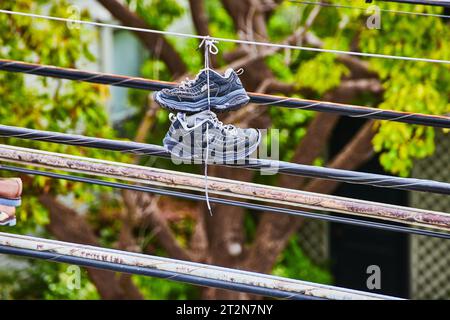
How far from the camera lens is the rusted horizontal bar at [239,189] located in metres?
3.28

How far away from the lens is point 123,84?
11.4 feet

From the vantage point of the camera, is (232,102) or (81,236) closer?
(232,102)

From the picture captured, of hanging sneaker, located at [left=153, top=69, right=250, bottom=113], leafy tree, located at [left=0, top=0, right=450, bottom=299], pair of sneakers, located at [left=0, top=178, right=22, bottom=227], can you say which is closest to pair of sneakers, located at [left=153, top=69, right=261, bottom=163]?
hanging sneaker, located at [left=153, top=69, right=250, bottom=113]

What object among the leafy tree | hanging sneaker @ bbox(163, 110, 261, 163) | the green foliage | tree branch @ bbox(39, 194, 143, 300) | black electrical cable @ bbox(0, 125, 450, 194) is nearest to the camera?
black electrical cable @ bbox(0, 125, 450, 194)

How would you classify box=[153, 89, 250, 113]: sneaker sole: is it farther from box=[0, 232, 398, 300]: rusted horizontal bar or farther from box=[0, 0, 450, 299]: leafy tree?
box=[0, 0, 450, 299]: leafy tree

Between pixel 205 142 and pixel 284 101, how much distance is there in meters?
0.35

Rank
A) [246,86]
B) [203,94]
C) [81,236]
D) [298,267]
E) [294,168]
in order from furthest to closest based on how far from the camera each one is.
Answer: [298,267]
[246,86]
[81,236]
[203,94]
[294,168]

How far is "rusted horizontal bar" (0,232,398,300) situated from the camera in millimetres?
3271

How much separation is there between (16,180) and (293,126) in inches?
197

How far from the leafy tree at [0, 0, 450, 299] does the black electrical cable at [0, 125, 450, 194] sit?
2.22 m

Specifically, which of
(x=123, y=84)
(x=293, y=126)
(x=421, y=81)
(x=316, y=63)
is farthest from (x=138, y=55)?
(x=123, y=84)

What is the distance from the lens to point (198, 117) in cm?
342

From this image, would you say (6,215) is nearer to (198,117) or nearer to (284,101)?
(198,117)

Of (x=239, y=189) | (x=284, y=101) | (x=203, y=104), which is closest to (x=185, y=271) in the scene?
(x=239, y=189)
